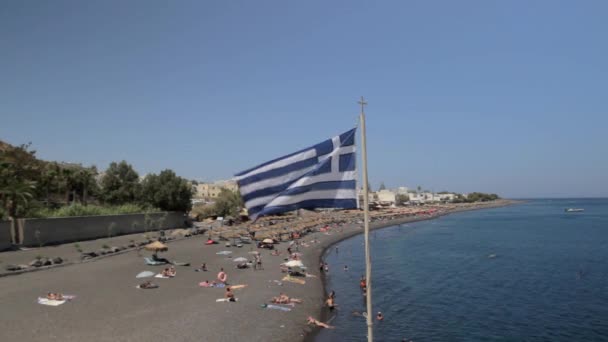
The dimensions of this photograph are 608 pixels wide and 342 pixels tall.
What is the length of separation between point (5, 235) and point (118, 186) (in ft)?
119

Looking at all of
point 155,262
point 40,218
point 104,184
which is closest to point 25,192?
point 40,218

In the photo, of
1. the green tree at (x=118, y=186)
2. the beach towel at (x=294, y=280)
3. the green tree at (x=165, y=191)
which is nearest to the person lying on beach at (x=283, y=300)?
the beach towel at (x=294, y=280)

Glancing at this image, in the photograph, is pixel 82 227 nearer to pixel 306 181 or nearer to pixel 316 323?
pixel 316 323

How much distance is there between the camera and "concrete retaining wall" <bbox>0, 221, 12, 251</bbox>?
132ft

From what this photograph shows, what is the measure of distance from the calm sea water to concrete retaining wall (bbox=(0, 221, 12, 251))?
30.8 meters

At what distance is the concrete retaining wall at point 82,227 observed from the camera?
43812 millimetres

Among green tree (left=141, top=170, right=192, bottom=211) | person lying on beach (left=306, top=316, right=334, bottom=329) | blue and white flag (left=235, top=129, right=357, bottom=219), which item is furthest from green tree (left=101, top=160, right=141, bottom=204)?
blue and white flag (left=235, top=129, right=357, bottom=219)

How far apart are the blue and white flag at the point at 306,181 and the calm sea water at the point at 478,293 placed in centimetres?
1308

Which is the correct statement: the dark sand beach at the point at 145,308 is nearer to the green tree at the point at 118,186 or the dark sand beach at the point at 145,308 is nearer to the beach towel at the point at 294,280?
the beach towel at the point at 294,280

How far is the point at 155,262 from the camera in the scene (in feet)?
126

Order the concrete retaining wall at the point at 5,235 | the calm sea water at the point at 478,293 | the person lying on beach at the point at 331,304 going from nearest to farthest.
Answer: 1. the calm sea water at the point at 478,293
2. the person lying on beach at the point at 331,304
3. the concrete retaining wall at the point at 5,235

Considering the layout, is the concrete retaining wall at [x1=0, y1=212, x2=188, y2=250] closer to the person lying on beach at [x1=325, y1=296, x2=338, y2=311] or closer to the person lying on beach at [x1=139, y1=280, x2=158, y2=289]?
the person lying on beach at [x1=139, y1=280, x2=158, y2=289]

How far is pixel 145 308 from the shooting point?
78.3ft

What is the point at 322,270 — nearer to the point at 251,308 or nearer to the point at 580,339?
the point at 251,308
